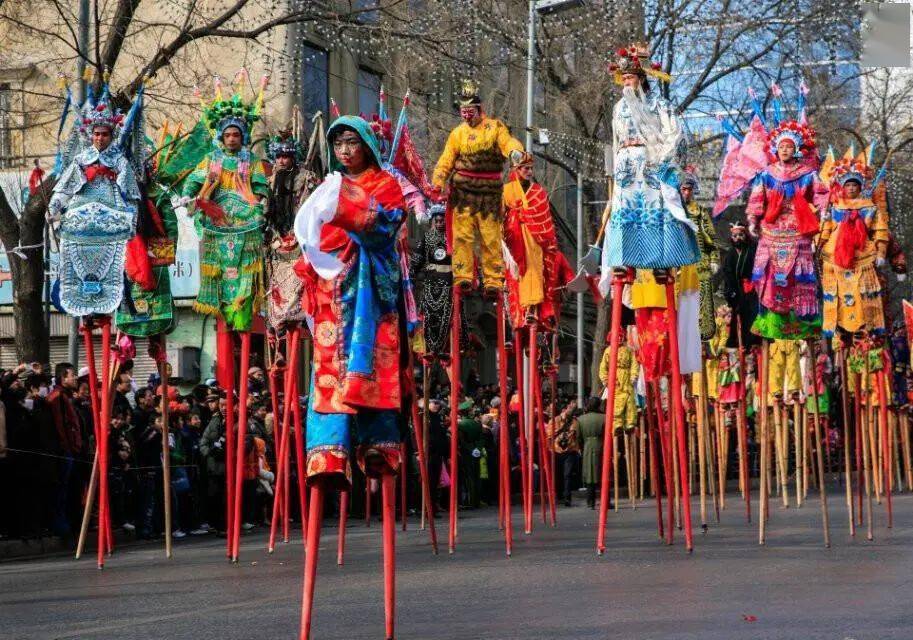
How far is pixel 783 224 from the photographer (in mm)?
14469

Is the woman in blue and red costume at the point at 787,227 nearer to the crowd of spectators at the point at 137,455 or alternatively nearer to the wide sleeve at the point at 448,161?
the wide sleeve at the point at 448,161

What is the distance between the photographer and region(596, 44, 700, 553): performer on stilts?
44.0 feet

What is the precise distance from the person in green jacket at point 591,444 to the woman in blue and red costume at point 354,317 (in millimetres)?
14935

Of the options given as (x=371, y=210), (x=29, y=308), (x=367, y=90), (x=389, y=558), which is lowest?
(x=389, y=558)

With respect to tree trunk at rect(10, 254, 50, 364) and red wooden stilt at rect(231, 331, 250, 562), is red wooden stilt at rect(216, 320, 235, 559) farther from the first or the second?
tree trunk at rect(10, 254, 50, 364)

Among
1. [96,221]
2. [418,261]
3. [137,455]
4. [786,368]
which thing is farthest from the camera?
[786,368]

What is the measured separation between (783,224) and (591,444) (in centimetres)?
1014

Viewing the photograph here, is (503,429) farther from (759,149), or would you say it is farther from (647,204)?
(759,149)

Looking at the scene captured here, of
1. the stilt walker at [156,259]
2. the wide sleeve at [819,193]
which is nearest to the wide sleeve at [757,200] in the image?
the wide sleeve at [819,193]

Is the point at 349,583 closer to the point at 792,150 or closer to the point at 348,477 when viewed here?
the point at 348,477

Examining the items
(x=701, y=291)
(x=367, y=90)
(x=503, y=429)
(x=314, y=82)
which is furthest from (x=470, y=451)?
(x=367, y=90)

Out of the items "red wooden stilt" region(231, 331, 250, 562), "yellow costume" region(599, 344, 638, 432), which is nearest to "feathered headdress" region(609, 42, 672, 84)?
"red wooden stilt" region(231, 331, 250, 562)

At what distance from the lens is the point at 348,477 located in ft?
28.5

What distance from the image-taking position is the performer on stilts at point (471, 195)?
14562mm
